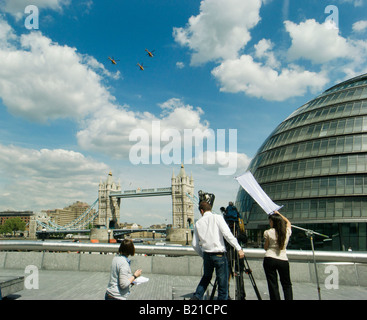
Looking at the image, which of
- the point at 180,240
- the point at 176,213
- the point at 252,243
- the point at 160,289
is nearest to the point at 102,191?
the point at 176,213

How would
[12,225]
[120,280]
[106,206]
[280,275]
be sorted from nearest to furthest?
[120,280], [280,275], [106,206], [12,225]

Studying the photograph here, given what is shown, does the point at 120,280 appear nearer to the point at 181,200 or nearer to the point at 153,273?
the point at 153,273

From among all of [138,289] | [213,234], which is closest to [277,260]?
[213,234]

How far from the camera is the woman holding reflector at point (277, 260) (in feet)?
17.1

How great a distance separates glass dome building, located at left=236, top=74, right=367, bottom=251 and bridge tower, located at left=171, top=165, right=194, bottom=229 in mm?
112871

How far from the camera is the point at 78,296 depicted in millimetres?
7004

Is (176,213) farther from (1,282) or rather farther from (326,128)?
(1,282)

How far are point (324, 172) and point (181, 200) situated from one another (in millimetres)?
121557

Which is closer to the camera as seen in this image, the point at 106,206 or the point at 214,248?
the point at 214,248

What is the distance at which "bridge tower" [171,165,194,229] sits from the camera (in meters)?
145

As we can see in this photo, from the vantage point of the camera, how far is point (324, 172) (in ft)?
89.0

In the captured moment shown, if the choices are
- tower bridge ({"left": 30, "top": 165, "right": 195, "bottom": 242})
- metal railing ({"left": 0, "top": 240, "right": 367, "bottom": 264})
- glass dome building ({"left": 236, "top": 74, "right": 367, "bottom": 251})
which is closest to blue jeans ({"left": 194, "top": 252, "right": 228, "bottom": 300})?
metal railing ({"left": 0, "top": 240, "right": 367, "bottom": 264})

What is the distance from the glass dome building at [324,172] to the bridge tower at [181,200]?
112871 mm

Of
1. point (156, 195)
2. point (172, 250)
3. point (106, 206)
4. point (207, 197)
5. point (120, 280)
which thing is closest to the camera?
point (120, 280)
